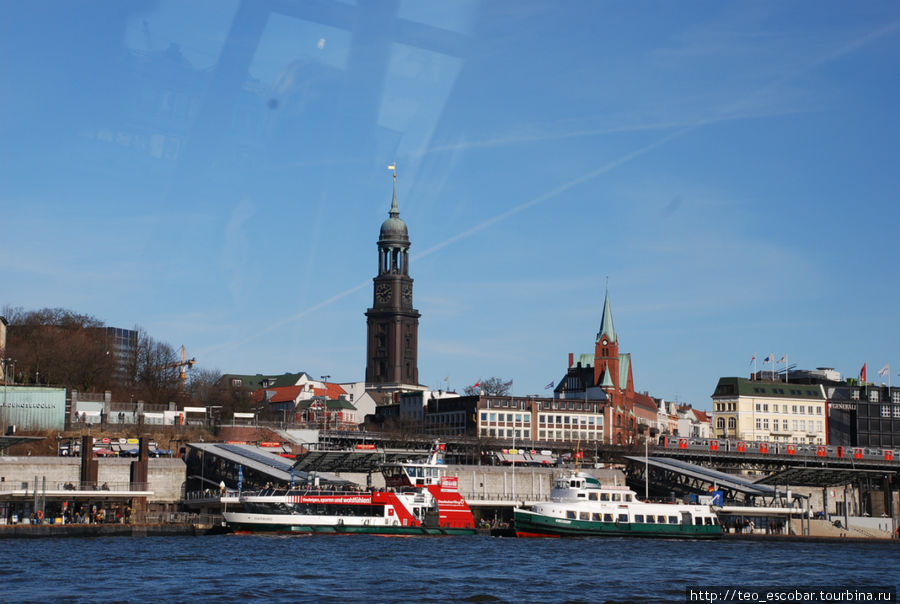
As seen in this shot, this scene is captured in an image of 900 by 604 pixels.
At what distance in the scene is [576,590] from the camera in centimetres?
5591

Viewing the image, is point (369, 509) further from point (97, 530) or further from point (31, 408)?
point (31, 408)

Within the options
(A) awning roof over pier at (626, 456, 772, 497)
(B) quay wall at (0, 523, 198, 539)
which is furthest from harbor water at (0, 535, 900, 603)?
(A) awning roof over pier at (626, 456, 772, 497)

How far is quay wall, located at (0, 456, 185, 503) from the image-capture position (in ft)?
344

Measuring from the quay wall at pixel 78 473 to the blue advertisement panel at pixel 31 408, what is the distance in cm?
2237

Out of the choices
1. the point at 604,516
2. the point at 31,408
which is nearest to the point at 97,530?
the point at 604,516

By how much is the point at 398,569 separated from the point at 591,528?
34249 mm

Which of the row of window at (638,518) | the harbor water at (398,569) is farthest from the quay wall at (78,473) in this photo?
the row of window at (638,518)

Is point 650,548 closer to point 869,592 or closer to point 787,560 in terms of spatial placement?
point 787,560

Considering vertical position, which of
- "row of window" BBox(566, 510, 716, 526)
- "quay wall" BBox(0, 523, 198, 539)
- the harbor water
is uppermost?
"row of window" BBox(566, 510, 716, 526)

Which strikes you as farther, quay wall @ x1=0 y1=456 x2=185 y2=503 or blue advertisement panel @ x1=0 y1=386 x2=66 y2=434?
blue advertisement panel @ x1=0 y1=386 x2=66 y2=434

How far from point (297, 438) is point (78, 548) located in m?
76.5

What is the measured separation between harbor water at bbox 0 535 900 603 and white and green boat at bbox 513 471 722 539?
418 centimetres

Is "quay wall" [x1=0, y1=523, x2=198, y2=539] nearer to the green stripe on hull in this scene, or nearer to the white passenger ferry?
the white passenger ferry

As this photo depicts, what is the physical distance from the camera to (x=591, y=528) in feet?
312
